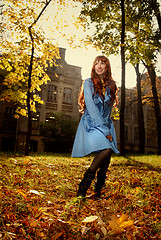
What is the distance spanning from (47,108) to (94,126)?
79.1 feet

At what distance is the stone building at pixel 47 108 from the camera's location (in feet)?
77.3

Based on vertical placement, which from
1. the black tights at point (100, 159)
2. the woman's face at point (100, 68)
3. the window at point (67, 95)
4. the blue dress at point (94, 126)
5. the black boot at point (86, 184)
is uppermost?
the window at point (67, 95)

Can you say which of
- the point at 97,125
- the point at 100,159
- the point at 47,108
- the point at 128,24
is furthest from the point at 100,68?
the point at 47,108

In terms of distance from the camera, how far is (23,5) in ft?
29.1

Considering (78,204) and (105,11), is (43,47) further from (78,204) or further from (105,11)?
(78,204)

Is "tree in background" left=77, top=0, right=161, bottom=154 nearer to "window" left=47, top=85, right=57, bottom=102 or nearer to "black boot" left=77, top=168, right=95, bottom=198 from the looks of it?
"black boot" left=77, top=168, right=95, bottom=198

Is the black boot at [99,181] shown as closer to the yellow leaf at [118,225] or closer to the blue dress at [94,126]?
the blue dress at [94,126]

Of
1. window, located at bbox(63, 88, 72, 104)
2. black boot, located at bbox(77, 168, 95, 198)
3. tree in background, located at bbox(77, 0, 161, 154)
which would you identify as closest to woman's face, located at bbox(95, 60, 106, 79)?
black boot, located at bbox(77, 168, 95, 198)

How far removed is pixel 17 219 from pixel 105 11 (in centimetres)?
1129

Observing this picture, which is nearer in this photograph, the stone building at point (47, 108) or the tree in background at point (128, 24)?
the tree in background at point (128, 24)

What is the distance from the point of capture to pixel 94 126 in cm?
272

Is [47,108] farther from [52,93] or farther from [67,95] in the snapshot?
[67,95]

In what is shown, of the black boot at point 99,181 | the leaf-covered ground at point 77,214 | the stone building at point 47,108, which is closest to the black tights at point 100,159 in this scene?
the black boot at point 99,181

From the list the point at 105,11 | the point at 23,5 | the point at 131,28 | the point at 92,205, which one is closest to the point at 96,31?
the point at 105,11
